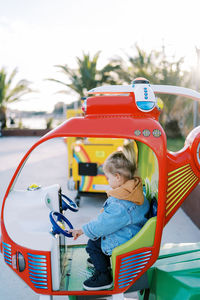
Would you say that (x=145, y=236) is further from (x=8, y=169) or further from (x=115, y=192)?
(x=8, y=169)

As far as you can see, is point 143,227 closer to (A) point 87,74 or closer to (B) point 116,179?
(B) point 116,179

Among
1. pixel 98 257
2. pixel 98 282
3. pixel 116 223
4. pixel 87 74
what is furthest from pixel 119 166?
pixel 87 74

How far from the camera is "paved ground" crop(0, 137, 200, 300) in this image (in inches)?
89.4

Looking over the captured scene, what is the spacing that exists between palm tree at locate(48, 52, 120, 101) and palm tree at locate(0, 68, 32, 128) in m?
3.45

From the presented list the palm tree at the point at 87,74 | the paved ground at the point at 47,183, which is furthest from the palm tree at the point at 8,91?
the paved ground at the point at 47,183

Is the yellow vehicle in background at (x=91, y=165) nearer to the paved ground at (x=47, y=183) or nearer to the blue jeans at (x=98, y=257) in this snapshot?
the paved ground at (x=47, y=183)

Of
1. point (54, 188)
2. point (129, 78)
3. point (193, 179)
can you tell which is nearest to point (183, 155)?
point (193, 179)

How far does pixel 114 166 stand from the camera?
5.52ft

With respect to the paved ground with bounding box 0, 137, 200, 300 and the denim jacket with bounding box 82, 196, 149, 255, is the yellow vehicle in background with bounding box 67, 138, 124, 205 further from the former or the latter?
the denim jacket with bounding box 82, 196, 149, 255

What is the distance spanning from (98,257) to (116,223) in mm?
311

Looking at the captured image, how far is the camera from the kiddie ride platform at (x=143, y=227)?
1515 millimetres

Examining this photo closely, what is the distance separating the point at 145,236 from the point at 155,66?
36.8 ft

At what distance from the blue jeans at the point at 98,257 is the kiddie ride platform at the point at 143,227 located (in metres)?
0.13

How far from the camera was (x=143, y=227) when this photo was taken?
5.13 feet
